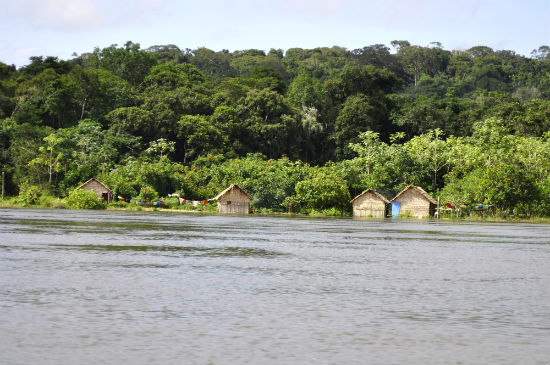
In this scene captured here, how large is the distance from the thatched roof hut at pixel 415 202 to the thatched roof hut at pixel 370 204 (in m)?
0.96

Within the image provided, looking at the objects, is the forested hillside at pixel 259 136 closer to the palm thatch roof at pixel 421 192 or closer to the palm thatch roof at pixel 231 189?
the palm thatch roof at pixel 421 192

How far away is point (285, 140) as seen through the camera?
208ft

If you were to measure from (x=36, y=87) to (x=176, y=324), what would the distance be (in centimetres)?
5784

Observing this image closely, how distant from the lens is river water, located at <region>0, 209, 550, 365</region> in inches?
262

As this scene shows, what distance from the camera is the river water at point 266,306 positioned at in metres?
6.65

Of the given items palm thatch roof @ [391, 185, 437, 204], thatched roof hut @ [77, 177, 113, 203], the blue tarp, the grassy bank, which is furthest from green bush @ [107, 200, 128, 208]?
palm thatch roof @ [391, 185, 437, 204]

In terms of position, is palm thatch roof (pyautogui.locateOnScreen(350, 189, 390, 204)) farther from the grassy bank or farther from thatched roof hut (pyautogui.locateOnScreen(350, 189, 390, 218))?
the grassy bank

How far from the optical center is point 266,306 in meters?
9.19

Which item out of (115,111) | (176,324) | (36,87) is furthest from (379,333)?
(36,87)

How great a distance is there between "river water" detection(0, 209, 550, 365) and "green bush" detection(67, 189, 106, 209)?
98.5ft

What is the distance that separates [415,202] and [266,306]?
3952cm

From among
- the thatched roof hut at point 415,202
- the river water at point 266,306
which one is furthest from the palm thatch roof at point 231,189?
the river water at point 266,306

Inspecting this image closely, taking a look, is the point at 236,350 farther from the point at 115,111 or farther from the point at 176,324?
the point at 115,111

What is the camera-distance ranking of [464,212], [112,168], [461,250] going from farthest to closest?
[112,168], [464,212], [461,250]
